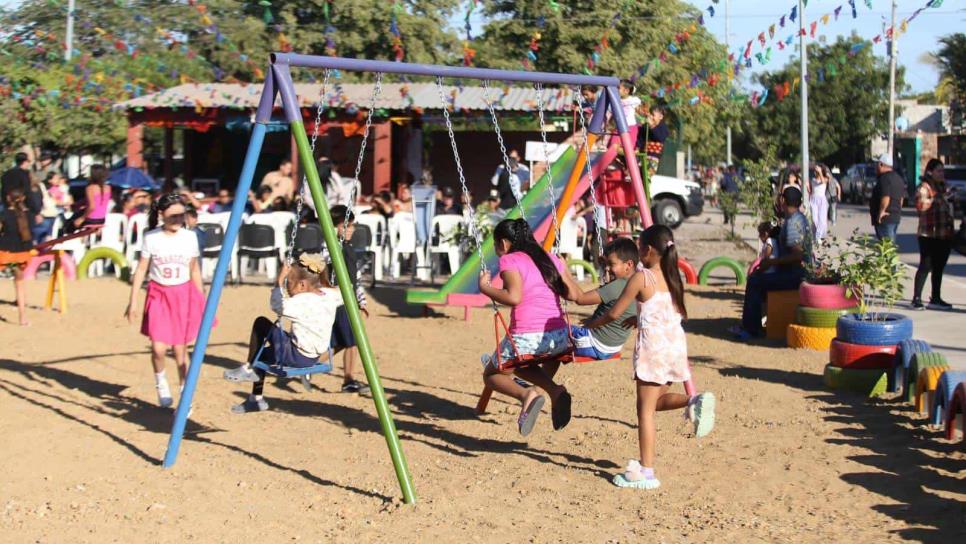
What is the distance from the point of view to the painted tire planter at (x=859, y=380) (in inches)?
365

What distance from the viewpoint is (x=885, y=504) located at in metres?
6.40

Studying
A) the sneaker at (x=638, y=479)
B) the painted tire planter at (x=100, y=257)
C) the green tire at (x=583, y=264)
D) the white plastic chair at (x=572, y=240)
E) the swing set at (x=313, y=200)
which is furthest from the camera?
the painted tire planter at (x=100, y=257)

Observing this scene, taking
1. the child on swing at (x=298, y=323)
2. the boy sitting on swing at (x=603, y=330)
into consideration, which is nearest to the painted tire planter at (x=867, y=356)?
the boy sitting on swing at (x=603, y=330)

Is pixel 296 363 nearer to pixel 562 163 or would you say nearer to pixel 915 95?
pixel 562 163

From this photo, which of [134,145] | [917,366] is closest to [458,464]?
[917,366]

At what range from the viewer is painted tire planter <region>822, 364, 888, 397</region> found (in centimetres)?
928

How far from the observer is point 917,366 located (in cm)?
862

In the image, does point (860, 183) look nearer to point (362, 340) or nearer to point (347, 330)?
point (347, 330)

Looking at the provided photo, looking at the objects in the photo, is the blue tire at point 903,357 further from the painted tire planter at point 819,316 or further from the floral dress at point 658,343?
the floral dress at point 658,343

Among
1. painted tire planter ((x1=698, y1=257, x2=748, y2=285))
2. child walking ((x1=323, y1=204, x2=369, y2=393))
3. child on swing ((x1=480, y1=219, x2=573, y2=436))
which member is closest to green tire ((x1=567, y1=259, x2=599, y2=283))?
painted tire planter ((x1=698, y1=257, x2=748, y2=285))

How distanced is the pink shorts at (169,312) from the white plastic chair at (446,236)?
28.3 feet

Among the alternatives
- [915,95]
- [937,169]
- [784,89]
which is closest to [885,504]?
[937,169]

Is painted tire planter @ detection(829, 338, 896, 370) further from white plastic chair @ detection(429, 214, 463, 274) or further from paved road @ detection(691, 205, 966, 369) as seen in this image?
white plastic chair @ detection(429, 214, 463, 274)

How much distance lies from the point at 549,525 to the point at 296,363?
272 cm
